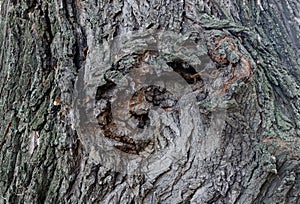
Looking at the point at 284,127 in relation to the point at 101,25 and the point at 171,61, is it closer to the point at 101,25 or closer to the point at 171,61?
the point at 171,61

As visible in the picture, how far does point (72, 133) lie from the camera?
1.30 metres

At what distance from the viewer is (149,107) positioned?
1.23 m

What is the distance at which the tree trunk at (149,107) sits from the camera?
3.76 feet

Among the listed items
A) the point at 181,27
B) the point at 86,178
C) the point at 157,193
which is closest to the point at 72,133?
the point at 86,178

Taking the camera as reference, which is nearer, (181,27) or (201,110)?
(201,110)

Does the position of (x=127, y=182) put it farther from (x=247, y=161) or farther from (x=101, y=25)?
(x=101, y=25)

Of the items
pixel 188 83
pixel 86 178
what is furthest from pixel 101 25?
pixel 86 178

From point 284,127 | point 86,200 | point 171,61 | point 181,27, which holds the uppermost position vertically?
point 181,27

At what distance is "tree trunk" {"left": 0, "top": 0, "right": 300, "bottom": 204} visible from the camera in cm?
115

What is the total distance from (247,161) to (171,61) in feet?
1.21

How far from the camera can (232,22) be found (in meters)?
1.32

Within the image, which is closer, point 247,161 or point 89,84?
point 247,161

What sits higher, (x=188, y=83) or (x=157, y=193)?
(x=188, y=83)

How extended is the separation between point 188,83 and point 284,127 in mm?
328
